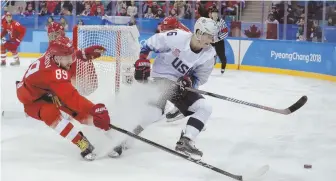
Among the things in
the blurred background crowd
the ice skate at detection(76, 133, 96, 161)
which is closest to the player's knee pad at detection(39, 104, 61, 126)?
the ice skate at detection(76, 133, 96, 161)

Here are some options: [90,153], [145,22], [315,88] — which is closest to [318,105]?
[315,88]

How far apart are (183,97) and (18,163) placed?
1.12m

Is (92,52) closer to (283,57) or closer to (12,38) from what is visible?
(283,57)

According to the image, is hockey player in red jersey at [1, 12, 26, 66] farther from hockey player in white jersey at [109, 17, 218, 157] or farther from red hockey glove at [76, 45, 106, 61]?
hockey player in white jersey at [109, 17, 218, 157]

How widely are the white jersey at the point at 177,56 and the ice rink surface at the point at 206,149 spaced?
53 cm

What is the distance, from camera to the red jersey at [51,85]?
128 inches

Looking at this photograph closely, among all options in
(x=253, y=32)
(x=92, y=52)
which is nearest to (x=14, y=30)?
(x=253, y=32)

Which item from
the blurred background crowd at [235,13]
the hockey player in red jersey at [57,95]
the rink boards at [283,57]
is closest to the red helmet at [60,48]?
the hockey player in red jersey at [57,95]

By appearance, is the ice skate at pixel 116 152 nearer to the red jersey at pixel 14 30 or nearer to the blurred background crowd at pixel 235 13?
the blurred background crowd at pixel 235 13

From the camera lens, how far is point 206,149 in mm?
3949

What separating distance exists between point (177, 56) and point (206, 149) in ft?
2.33

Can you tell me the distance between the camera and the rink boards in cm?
810

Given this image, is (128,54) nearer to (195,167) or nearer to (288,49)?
(195,167)

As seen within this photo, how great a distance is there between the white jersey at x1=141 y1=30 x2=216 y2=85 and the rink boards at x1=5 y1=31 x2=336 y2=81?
4626 millimetres
